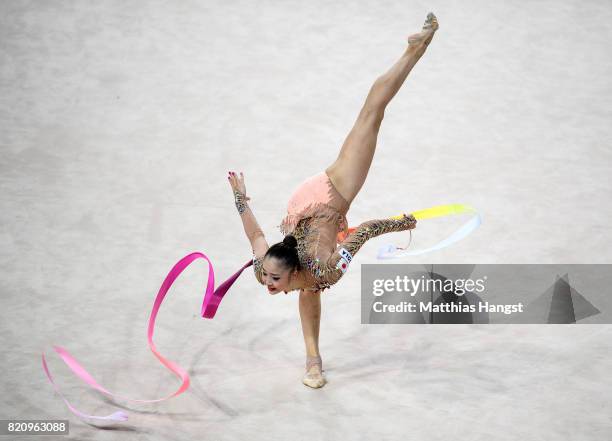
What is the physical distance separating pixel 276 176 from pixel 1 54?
288 centimetres

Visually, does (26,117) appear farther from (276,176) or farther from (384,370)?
(384,370)

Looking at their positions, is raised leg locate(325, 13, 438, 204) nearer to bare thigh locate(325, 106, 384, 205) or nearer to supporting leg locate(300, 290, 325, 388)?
bare thigh locate(325, 106, 384, 205)

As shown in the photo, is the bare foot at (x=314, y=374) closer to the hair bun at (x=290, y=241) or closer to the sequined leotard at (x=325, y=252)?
the sequined leotard at (x=325, y=252)

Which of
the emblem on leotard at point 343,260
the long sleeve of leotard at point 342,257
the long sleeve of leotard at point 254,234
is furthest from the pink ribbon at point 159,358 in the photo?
the emblem on leotard at point 343,260

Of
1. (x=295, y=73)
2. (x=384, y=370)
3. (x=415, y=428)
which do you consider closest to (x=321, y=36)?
(x=295, y=73)

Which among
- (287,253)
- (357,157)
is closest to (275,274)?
(287,253)

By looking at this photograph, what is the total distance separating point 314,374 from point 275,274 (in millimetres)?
690

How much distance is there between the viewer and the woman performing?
3.95 m

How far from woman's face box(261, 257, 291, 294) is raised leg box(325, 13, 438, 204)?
0.61 metres

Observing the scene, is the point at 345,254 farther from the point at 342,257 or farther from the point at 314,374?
the point at 314,374

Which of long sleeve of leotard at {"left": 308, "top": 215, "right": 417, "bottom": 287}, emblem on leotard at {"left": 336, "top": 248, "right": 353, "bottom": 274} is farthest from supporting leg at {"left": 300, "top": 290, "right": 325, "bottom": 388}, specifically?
emblem on leotard at {"left": 336, "top": 248, "right": 353, "bottom": 274}

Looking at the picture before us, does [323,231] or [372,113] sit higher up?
[372,113]

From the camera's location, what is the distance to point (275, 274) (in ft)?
12.8

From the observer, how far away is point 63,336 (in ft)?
15.1
